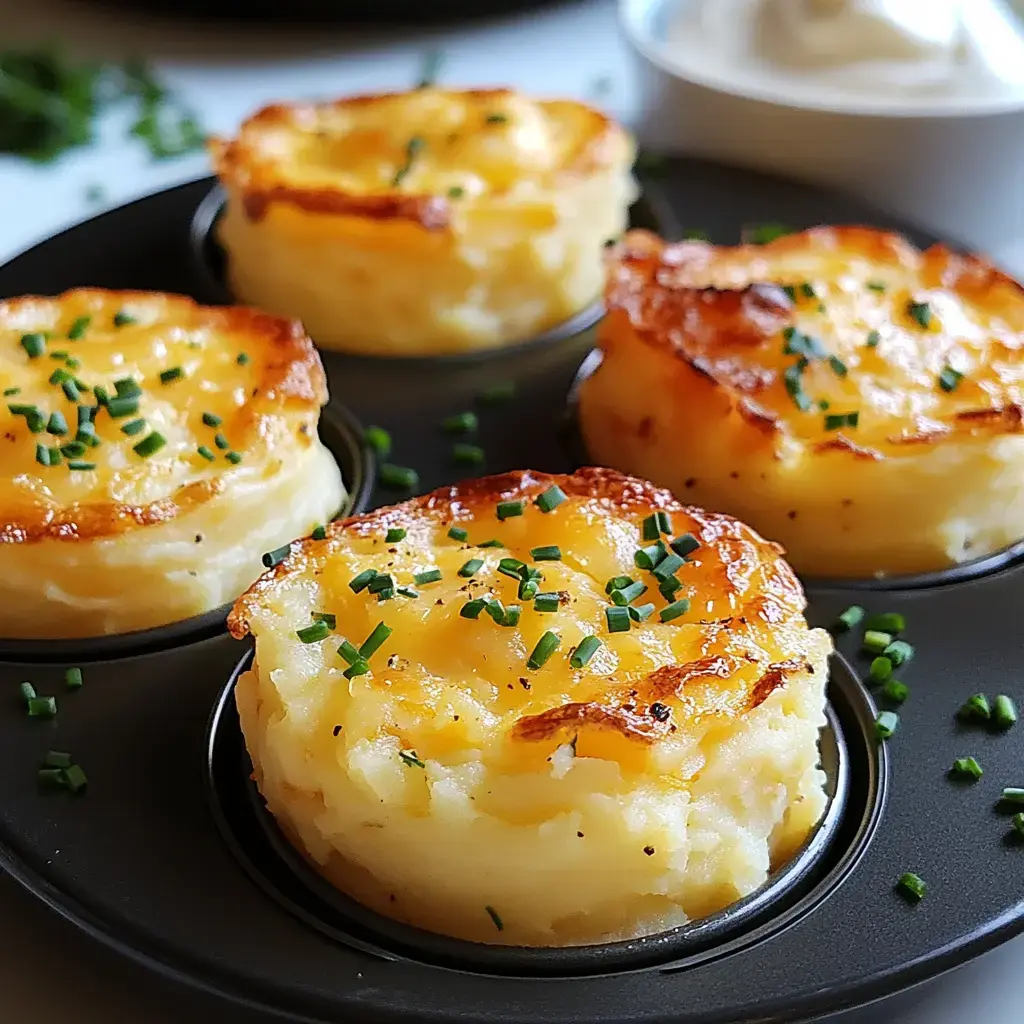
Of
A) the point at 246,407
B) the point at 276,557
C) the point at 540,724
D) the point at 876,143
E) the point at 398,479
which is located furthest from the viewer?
the point at 876,143

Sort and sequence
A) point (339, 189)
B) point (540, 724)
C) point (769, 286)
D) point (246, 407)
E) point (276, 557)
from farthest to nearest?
point (339, 189), point (769, 286), point (246, 407), point (276, 557), point (540, 724)

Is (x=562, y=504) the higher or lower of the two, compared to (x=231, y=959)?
higher

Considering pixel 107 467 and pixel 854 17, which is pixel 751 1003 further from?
pixel 854 17

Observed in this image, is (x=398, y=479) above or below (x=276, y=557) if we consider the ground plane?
below

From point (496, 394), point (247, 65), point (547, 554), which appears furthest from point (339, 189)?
point (247, 65)

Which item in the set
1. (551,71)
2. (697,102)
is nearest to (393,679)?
(697,102)

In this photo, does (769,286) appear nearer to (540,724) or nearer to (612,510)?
(612,510)

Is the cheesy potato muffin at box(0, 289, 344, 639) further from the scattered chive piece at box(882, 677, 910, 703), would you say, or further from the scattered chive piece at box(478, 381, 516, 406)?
the scattered chive piece at box(882, 677, 910, 703)
